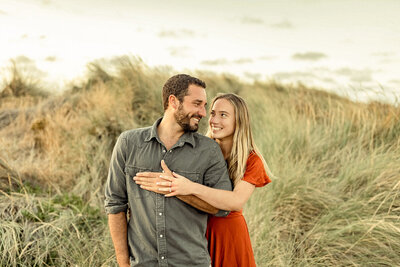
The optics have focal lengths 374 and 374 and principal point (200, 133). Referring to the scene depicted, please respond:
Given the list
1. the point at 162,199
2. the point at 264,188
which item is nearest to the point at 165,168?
the point at 162,199

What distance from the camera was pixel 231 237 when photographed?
3.00m

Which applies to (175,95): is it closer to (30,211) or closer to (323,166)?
(30,211)

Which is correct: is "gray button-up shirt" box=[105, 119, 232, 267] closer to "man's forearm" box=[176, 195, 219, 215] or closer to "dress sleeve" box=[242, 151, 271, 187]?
"man's forearm" box=[176, 195, 219, 215]

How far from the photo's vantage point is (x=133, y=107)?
8336 millimetres

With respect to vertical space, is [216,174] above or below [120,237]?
above

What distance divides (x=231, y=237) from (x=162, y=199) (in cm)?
76

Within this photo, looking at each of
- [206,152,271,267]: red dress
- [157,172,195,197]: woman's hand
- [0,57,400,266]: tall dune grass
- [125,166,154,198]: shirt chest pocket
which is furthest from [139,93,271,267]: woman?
[0,57,400,266]: tall dune grass

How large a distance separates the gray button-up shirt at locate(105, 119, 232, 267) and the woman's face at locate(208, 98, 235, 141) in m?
0.41

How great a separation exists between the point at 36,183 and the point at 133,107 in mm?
2963

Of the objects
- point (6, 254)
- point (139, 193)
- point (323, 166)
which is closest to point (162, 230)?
point (139, 193)

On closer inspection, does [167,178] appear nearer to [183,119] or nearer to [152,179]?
[152,179]

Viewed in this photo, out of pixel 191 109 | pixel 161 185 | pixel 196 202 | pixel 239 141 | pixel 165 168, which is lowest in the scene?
pixel 196 202

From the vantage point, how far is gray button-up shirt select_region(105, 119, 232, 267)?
2.60 metres

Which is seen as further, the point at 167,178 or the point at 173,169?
the point at 173,169
